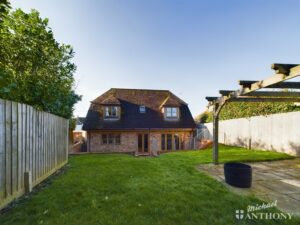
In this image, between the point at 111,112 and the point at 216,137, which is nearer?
the point at 216,137

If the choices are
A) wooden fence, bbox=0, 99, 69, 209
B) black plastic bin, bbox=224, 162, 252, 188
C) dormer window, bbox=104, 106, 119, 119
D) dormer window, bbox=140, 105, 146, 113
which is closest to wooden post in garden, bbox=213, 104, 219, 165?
black plastic bin, bbox=224, 162, 252, 188

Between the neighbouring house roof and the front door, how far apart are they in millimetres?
958

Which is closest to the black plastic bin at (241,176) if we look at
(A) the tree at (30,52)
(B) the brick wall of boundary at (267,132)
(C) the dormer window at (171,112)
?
(A) the tree at (30,52)

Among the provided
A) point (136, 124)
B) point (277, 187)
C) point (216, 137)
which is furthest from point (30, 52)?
point (136, 124)

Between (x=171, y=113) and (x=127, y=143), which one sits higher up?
(x=171, y=113)

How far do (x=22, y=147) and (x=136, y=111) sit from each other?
52.6 feet

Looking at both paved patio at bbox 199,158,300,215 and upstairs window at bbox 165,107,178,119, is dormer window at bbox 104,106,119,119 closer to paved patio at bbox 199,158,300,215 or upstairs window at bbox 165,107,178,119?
upstairs window at bbox 165,107,178,119

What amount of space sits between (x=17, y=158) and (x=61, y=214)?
1.65m

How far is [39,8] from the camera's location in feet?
28.4

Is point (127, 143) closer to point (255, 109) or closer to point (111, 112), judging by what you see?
point (111, 112)

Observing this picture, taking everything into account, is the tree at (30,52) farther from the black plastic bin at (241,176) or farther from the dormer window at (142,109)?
the dormer window at (142,109)

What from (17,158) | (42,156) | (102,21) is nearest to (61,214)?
(17,158)

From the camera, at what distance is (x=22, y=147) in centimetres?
445

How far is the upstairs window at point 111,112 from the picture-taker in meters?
19.4
